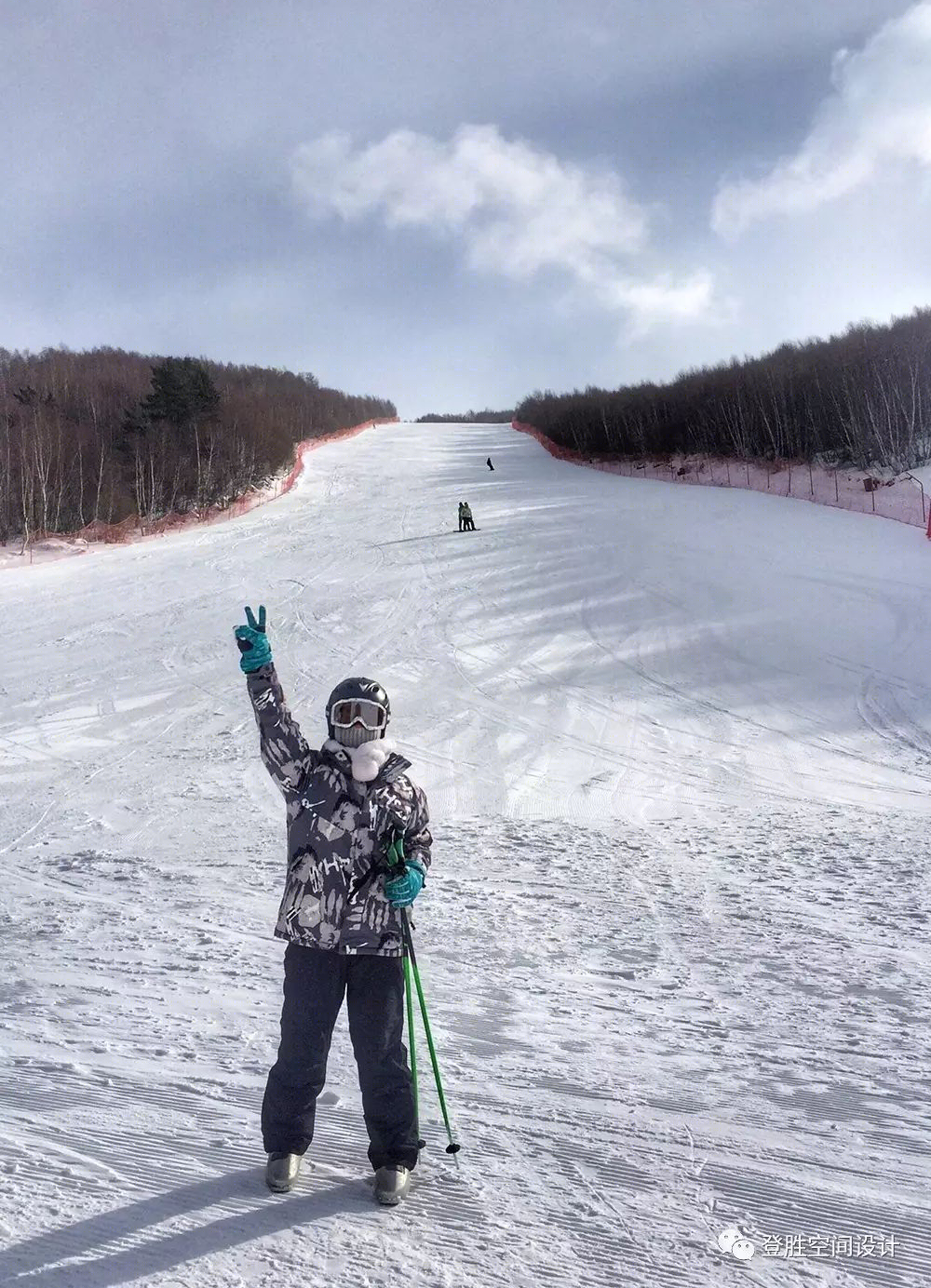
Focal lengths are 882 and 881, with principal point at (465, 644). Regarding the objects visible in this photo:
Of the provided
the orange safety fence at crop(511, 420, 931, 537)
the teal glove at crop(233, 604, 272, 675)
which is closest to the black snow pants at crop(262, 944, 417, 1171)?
the teal glove at crop(233, 604, 272, 675)

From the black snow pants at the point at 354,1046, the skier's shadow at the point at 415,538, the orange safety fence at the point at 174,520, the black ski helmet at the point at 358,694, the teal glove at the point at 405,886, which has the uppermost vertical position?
the orange safety fence at the point at 174,520

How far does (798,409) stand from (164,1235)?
145ft

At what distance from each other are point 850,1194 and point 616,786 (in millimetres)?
5424

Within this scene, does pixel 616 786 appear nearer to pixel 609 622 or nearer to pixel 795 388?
pixel 609 622

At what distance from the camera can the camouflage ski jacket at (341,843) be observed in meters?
2.73

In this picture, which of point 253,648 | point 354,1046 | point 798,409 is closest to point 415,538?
point 253,648

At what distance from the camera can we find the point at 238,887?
18.3ft

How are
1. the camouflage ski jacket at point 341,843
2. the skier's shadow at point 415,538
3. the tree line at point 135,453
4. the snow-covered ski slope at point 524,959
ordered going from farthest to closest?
1. the tree line at point 135,453
2. the skier's shadow at point 415,538
3. the camouflage ski jacket at point 341,843
4. the snow-covered ski slope at point 524,959

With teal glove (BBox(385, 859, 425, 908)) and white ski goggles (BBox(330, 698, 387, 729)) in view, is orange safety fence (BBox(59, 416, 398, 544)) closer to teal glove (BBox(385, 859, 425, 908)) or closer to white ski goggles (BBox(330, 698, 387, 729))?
white ski goggles (BBox(330, 698, 387, 729))

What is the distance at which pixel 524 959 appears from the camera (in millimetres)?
4590

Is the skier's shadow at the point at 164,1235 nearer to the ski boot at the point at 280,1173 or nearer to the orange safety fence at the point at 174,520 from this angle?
the ski boot at the point at 280,1173

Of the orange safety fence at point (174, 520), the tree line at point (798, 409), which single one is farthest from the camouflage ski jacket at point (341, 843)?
the tree line at point (798, 409)

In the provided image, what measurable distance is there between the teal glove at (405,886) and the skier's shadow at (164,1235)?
0.93m

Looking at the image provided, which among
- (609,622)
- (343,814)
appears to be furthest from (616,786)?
(609,622)
